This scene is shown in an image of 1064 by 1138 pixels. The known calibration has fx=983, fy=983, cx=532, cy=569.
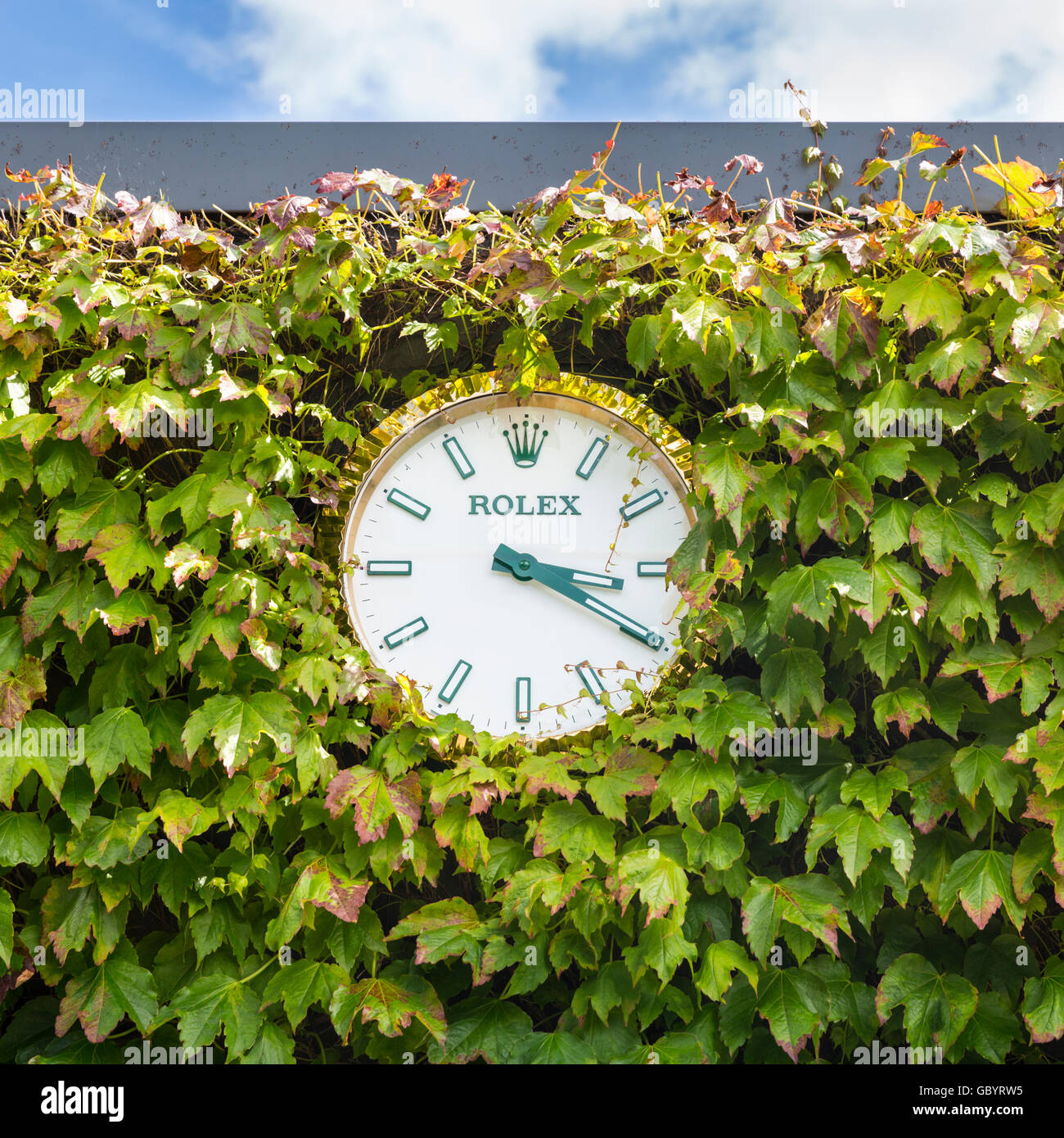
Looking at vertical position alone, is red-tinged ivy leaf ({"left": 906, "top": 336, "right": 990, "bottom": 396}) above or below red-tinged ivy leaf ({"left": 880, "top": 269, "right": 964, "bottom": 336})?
below

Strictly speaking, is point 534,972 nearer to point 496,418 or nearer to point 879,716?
point 879,716

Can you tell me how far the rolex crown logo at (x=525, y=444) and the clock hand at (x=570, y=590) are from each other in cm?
21

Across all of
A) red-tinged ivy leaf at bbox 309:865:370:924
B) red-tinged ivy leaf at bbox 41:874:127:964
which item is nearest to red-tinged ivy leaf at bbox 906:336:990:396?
red-tinged ivy leaf at bbox 309:865:370:924

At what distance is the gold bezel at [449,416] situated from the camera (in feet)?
7.20

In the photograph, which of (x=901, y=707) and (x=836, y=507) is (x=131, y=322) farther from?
(x=901, y=707)

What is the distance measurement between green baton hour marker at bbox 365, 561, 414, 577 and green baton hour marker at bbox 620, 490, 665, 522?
492mm

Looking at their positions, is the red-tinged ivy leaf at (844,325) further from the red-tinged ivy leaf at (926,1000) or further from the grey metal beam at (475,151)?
the red-tinged ivy leaf at (926,1000)

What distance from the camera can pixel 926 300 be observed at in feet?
6.48

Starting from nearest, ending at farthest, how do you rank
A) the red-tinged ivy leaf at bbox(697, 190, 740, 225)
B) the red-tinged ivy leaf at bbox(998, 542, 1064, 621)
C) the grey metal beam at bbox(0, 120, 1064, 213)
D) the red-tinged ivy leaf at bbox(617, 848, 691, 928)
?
the red-tinged ivy leaf at bbox(617, 848, 691, 928)
the red-tinged ivy leaf at bbox(998, 542, 1064, 621)
the red-tinged ivy leaf at bbox(697, 190, 740, 225)
the grey metal beam at bbox(0, 120, 1064, 213)

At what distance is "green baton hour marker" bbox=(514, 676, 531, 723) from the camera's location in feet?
7.02

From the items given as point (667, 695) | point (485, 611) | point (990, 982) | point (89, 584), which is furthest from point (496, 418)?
point (990, 982)

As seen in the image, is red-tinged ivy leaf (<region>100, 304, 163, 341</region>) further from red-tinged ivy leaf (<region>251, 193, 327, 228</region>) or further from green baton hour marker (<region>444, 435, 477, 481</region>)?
green baton hour marker (<region>444, 435, 477, 481</region>)

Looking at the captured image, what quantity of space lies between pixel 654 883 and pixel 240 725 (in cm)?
87

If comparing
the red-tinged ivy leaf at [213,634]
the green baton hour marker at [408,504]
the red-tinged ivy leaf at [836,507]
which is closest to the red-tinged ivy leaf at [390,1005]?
the red-tinged ivy leaf at [213,634]
